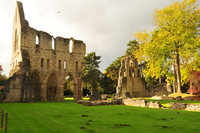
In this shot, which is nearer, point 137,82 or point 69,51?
point 69,51

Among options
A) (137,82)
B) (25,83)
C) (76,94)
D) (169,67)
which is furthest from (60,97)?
(169,67)

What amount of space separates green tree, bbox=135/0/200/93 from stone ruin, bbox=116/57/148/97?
6.18 m

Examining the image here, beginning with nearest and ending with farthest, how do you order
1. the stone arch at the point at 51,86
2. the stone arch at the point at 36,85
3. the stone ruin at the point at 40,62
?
the stone ruin at the point at 40,62
the stone arch at the point at 36,85
the stone arch at the point at 51,86

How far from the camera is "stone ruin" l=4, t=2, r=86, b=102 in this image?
21.8 meters

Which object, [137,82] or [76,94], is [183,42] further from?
[76,94]

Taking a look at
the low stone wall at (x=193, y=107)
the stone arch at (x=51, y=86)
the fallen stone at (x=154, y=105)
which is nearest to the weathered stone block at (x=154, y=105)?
the fallen stone at (x=154, y=105)

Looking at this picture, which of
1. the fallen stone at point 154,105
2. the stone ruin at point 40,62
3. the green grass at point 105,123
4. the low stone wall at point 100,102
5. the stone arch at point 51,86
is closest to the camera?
the green grass at point 105,123

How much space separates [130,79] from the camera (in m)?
32.1

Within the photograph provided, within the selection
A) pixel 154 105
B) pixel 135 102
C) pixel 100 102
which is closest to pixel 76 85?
pixel 100 102

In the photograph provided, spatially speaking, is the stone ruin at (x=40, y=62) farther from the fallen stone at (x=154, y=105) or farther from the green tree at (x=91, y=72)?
the fallen stone at (x=154, y=105)

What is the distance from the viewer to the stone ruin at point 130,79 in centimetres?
3080

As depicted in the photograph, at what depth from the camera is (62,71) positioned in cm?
2825

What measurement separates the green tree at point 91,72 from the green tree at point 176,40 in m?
18.6

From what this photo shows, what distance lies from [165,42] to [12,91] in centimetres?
2112
